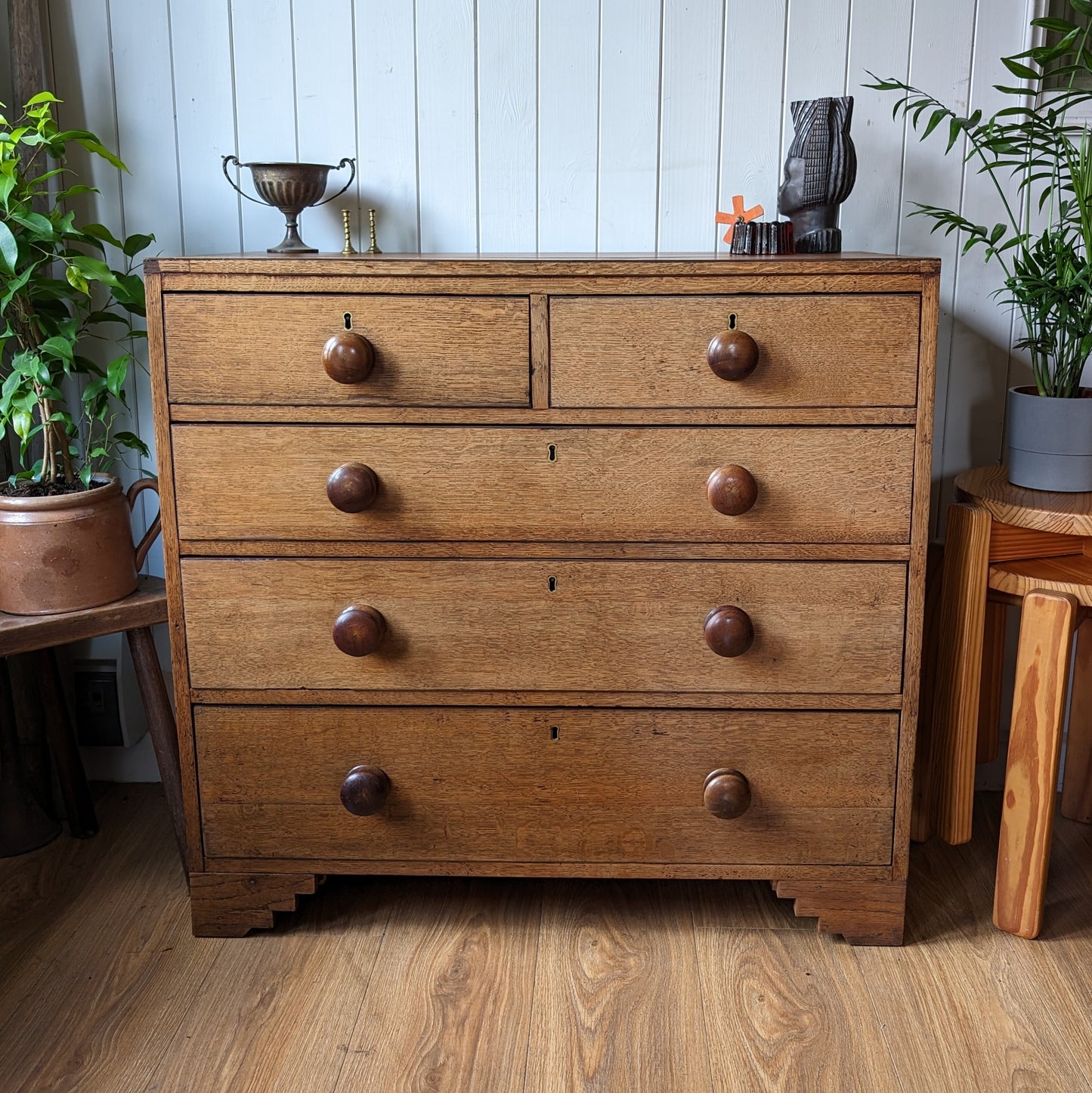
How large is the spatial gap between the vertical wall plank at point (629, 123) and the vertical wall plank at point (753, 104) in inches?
4.6

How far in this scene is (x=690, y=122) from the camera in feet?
6.30

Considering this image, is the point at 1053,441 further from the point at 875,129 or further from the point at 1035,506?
the point at 875,129

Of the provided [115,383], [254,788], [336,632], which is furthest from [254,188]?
[254,788]

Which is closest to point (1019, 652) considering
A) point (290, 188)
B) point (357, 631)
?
point (357, 631)

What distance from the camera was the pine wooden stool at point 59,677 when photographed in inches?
65.5

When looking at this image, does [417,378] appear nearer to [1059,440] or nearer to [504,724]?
[504,724]

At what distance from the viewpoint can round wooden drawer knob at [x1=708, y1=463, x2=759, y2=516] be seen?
59.2 inches

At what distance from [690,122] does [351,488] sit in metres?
0.91

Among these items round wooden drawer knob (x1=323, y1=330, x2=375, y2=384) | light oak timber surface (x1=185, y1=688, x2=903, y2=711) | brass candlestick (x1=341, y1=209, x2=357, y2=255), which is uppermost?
brass candlestick (x1=341, y1=209, x2=357, y2=255)

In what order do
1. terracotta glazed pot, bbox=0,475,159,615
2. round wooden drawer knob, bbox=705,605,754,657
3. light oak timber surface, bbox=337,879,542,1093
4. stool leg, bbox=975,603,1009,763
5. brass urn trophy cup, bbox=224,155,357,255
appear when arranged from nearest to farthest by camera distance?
light oak timber surface, bbox=337,879,542,1093, round wooden drawer knob, bbox=705,605,754,657, terracotta glazed pot, bbox=0,475,159,615, brass urn trophy cup, bbox=224,155,357,255, stool leg, bbox=975,603,1009,763

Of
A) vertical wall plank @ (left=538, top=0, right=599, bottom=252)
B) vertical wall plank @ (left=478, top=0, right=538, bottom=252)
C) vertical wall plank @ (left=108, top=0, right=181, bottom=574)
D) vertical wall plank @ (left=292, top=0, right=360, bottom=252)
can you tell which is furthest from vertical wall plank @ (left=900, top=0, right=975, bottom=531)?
vertical wall plank @ (left=108, top=0, right=181, bottom=574)

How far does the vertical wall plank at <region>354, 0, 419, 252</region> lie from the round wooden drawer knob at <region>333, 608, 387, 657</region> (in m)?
0.72

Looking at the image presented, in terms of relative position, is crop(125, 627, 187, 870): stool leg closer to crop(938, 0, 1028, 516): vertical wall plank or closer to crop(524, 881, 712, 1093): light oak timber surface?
crop(524, 881, 712, 1093): light oak timber surface

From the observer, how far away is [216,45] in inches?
75.7
